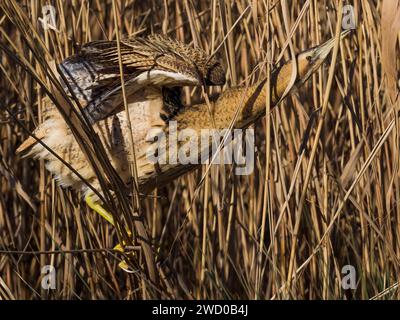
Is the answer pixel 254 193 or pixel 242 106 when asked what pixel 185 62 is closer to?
pixel 242 106

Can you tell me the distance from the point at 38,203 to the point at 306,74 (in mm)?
1060

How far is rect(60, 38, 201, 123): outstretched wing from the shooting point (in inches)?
79.7

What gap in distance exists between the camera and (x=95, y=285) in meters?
2.32

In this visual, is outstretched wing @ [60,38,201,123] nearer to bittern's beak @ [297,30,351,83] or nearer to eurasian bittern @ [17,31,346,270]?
eurasian bittern @ [17,31,346,270]

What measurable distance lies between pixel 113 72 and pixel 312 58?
1.69 feet

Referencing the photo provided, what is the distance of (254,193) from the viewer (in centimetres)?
221

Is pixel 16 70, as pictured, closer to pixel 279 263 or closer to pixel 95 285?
pixel 95 285

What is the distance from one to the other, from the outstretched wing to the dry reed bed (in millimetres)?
75

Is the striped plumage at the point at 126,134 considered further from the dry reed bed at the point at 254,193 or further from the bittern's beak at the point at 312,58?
the bittern's beak at the point at 312,58

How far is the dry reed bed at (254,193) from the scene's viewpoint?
191 cm

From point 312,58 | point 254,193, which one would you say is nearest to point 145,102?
point 254,193

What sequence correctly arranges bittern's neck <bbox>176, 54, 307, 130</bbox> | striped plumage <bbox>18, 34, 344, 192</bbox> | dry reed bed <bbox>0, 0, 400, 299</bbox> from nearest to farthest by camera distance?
dry reed bed <bbox>0, 0, 400, 299</bbox> → bittern's neck <bbox>176, 54, 307, 130</bbox> → striped plumage <bbox>18, 34, 344, 192</bbox>

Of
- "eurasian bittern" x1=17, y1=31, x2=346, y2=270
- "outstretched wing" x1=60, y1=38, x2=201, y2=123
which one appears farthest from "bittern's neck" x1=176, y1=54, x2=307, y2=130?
"outstretched wing" x1=60, y1=38, x2=201, y2=123

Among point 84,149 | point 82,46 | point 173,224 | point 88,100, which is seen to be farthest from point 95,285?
point 84,149
